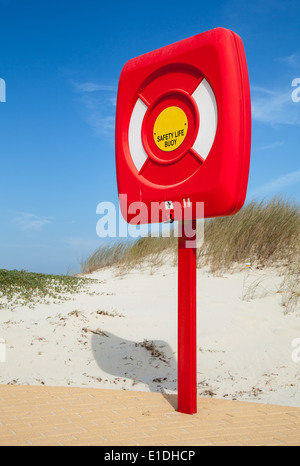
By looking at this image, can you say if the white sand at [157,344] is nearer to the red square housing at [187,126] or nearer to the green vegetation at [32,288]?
the green vegetation at [32,288]

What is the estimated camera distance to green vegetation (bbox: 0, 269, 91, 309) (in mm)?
8069

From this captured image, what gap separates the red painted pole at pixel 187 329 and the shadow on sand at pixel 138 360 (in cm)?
95

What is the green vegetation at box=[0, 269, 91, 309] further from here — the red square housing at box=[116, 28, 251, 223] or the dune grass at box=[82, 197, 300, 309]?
the red square housing at box=[116, 28, 251, 223]

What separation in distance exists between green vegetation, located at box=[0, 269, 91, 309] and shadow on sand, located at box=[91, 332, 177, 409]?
2647 mm

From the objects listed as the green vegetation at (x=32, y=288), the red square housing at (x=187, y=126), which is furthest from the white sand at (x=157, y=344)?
the red square housing at (x=187, y=126)

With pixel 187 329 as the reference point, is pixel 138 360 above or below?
below

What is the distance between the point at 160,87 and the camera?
3566mm

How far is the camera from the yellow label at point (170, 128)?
11.2 ft

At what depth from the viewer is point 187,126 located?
3383mm

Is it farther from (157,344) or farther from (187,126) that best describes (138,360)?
(187,126)

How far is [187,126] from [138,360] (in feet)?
9.57

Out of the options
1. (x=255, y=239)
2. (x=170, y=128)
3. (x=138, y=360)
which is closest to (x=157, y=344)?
(x=138, y=360)

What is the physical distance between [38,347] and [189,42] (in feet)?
12.9
